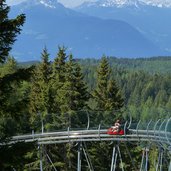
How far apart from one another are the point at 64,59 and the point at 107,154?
15.3 metres

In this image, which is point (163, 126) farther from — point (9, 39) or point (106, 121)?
point (9, 39)

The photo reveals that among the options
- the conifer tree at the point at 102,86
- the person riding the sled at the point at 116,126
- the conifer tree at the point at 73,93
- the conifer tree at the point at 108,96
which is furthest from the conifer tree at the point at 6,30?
the conifer tree at the point at 102,86

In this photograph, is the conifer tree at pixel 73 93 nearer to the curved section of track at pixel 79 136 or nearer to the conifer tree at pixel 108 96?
the conifer tree at pixel 108 96

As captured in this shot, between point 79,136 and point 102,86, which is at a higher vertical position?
point 102,86

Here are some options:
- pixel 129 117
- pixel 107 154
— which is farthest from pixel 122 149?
pixel 129 117

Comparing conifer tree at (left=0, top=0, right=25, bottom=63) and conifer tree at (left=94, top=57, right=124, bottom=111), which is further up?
conifer tree at (left=0, top=0, right=25, bottom=63)

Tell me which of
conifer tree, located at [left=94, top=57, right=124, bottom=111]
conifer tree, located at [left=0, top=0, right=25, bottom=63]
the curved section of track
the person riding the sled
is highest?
conifer tree, located at [left=0, top=0, right=25, bottom=63]

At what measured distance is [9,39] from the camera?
1091cm

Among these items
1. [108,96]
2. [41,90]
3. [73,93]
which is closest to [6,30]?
[73,93]

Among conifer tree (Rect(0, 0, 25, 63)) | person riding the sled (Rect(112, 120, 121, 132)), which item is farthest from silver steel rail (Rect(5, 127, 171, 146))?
conifer tree (Rect(0, 0, 25, 63))

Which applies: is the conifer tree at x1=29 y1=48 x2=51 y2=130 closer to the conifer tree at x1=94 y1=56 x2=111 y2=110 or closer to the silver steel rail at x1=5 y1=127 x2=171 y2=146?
the conifer tree at x1=94 y1=56 x2=111 y2=110

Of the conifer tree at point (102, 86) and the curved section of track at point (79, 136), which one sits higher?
the conifer tree at point (102, 86)

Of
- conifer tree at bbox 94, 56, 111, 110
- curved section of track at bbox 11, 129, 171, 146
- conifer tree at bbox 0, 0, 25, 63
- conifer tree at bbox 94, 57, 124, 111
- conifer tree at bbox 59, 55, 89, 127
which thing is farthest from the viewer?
conifer tree at bbox 94, 56, 111, 110

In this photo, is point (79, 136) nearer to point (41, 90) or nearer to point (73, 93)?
point (73, 93)
